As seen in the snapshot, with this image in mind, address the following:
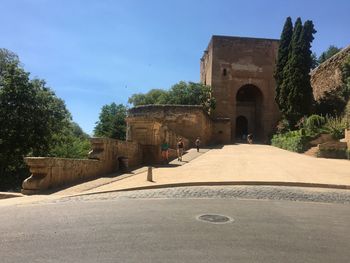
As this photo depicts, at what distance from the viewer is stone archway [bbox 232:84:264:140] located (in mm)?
56156

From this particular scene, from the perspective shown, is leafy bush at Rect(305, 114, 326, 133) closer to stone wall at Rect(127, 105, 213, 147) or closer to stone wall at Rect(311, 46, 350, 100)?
stone wall at Rect(311, 46, 350, 100)

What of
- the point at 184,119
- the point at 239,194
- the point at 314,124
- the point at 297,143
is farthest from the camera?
the point at 184,119

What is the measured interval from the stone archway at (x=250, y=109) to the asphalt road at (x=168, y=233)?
4698 cm

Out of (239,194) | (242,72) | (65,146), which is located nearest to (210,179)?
A: (239,194)

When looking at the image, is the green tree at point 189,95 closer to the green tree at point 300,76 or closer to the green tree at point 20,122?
the green tree at point 300,76

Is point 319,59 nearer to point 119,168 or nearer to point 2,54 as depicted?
point 2,54

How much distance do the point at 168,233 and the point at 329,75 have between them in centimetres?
3772

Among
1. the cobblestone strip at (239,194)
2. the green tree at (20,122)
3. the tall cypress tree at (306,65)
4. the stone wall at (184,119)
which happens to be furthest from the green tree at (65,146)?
the tall cypress tree at (306,65)

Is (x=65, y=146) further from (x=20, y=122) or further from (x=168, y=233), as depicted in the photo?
(x=168, y=233)

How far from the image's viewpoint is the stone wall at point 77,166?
38.0 feet

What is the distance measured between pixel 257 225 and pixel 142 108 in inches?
1412

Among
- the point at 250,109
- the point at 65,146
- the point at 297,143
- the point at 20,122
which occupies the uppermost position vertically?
the point at 250,109

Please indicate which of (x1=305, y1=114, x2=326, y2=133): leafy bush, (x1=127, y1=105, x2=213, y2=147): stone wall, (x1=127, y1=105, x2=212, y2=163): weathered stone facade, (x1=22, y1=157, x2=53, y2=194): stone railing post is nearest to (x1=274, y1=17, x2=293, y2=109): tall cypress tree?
(x1=127, y1=105, x2=212, y2=163): weathered stone facade

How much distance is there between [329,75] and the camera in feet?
133
